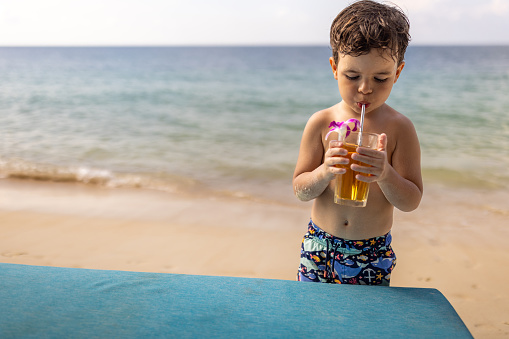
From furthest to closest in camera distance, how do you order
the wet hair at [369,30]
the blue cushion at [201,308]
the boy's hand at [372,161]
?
the wet hair at [369,30]
the boy's hand at [372,161]
the blue cushion at [201,308]

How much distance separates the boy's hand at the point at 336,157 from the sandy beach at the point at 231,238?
196 centimetres

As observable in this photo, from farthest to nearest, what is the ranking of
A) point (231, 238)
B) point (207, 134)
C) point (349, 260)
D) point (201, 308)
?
point (207, 134) → point (231, 238) → point (349, 260) → point (201, 308)

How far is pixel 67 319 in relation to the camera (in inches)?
42.5

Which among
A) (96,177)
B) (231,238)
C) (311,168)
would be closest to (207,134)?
(96,177)

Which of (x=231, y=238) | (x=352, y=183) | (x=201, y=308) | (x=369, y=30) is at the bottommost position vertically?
(x=231, y=238)

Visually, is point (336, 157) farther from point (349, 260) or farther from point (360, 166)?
point (349, 260)

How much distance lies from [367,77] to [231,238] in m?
2.88

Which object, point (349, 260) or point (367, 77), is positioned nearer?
point (367, 77)

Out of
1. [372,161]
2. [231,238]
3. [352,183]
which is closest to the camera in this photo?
[372,161]

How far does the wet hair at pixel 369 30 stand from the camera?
4.67ft

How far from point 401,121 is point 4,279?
4.47 ft

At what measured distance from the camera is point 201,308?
44.8 inches

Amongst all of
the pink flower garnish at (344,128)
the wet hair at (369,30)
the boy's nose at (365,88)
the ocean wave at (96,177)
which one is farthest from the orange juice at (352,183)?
the ocean wave at (96,177)

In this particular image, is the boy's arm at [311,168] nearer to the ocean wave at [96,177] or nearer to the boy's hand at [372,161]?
the boy's hand at [372,161]
